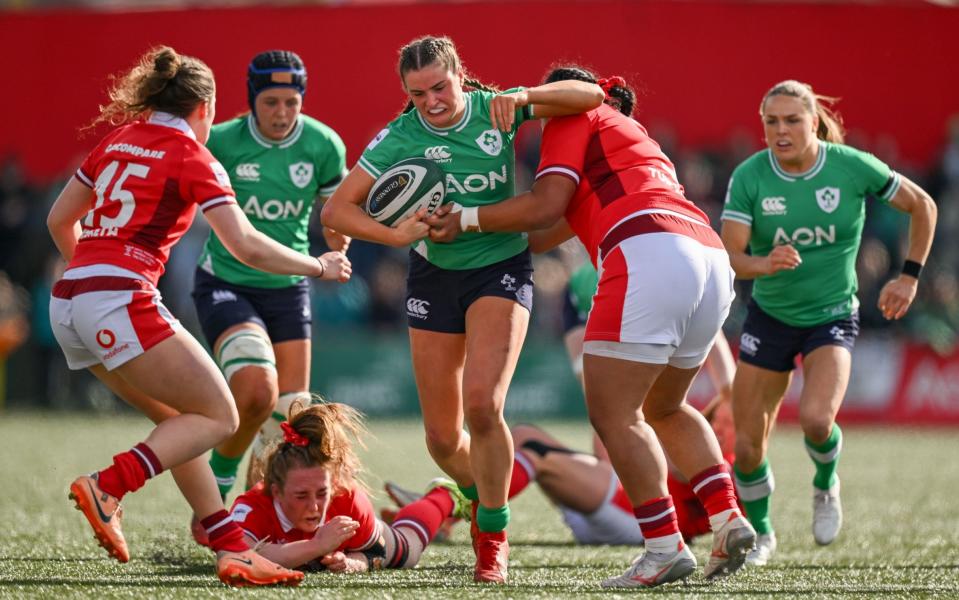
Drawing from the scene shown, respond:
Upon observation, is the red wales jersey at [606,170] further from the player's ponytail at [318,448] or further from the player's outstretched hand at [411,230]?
the player's ponytail at [318,448]

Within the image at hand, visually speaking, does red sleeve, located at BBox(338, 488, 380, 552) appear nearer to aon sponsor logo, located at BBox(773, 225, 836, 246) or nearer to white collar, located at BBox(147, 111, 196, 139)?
white collar, located at BBox(147, 111, 196, 139)

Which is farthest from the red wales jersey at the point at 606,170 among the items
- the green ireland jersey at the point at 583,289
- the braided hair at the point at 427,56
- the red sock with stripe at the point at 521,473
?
the green ireland jersey at the point at 583,289

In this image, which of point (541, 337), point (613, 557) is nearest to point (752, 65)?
point (541, 337)

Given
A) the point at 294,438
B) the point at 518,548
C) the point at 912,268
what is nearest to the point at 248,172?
the point at 294,438

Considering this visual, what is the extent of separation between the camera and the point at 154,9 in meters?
16.8

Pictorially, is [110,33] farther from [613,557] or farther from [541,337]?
[613,557]

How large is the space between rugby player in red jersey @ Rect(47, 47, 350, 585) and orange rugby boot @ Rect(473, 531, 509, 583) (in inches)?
29.4

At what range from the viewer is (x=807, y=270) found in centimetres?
644

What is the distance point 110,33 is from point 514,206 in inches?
520

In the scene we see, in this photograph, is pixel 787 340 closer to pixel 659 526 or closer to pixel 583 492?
pixel 583 492

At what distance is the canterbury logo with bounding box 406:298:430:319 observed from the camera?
534 centimetres

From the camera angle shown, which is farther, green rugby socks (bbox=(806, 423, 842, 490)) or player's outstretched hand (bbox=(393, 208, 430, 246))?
green rugby socks (bbox=(806, 423, 842, 490))

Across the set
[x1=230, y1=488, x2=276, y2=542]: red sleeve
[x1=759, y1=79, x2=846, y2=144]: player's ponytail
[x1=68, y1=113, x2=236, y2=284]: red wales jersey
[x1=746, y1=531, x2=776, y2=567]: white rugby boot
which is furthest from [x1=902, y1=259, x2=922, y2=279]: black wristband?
[x1=68, y1=113, x2=236, y2=284]: red wales jersey

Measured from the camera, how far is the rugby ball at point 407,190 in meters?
5.03
